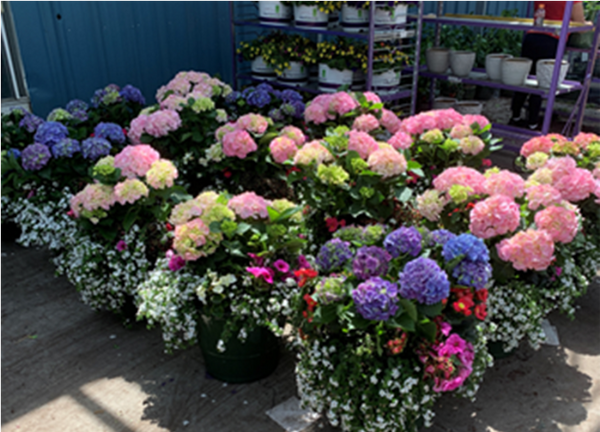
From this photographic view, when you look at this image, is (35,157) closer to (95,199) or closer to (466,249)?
(95,199)

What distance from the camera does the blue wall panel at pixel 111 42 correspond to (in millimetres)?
4812

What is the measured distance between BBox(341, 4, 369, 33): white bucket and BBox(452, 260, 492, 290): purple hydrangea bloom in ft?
11.1

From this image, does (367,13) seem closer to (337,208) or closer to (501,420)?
(337,208)

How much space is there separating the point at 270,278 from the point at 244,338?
1.06 feet

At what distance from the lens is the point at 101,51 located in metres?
5.17

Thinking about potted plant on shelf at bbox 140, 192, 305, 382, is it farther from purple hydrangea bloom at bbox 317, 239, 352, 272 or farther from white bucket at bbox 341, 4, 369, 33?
white bucket at bbox 341, 4, 369, 33

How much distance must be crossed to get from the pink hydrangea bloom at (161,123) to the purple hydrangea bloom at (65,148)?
0.49 meters

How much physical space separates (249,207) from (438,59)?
A: 155 inches

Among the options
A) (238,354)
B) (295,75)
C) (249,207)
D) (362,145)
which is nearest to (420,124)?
(362,145)

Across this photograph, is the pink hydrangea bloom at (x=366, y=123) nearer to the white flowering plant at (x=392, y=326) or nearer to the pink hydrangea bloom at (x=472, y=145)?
the pink hydrangea bloom at (x=472, y=145)

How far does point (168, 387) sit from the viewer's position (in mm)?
2814

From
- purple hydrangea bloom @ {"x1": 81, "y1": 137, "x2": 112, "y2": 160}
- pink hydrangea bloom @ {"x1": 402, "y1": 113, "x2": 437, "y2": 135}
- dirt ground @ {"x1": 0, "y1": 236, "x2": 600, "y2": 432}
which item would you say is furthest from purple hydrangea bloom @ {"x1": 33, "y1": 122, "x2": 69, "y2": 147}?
pink hydrangea bloom @ {"x1": 402, "y1": 113, "x2": 437, "y2": 135}

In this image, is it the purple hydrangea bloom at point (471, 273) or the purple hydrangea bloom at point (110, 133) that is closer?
the purple hydrangea bloom at point (471, 273)

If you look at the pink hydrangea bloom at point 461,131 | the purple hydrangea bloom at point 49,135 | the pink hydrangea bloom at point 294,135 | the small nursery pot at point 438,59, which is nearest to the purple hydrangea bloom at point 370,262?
the pink hydrangea bloom at point 294,135
